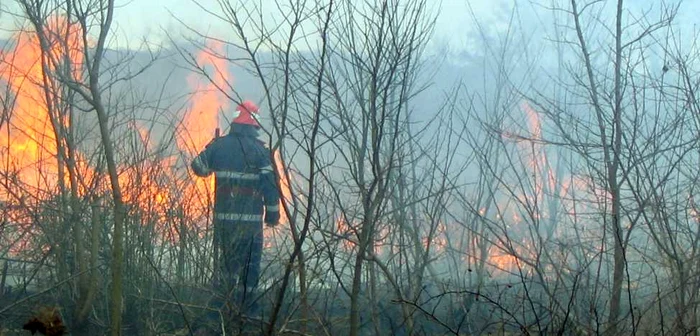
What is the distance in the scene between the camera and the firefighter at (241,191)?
656 centimetres

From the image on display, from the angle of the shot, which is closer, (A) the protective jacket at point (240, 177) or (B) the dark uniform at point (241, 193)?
(B) the dark uniform at point (241, 193)

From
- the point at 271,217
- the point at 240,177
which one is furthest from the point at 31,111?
the point at 271,217

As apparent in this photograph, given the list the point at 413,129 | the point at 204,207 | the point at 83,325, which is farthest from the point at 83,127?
the point at 413,129

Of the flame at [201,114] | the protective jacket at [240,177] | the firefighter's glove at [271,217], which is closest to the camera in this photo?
the protective jacket at [240,177]

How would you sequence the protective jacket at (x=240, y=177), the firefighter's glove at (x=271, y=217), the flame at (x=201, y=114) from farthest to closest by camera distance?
the flame at (x=201, y=114)
the firefighter's glove at (x=271, y=217)
the protective jacket at (x=240, y=177)

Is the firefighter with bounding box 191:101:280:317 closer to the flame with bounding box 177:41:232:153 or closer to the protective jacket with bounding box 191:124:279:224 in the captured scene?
the protective jacket with bounding box 191:124:279:224

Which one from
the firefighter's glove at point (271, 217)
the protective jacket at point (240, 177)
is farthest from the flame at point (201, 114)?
the firefighter's glove at point (271, 217)

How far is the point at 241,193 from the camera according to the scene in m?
6.86

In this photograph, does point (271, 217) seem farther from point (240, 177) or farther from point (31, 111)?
point (31, 111)

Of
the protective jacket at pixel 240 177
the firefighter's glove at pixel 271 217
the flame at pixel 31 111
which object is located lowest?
the firefighter's glove at pixel 271 217

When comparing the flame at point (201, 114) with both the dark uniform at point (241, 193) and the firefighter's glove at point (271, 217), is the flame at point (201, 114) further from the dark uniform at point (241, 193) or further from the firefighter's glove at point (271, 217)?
the firefighter's glove at point (271, 217)

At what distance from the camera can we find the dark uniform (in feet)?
21.6

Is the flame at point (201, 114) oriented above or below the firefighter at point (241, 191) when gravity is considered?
above

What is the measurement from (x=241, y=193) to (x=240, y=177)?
0.16 metres
